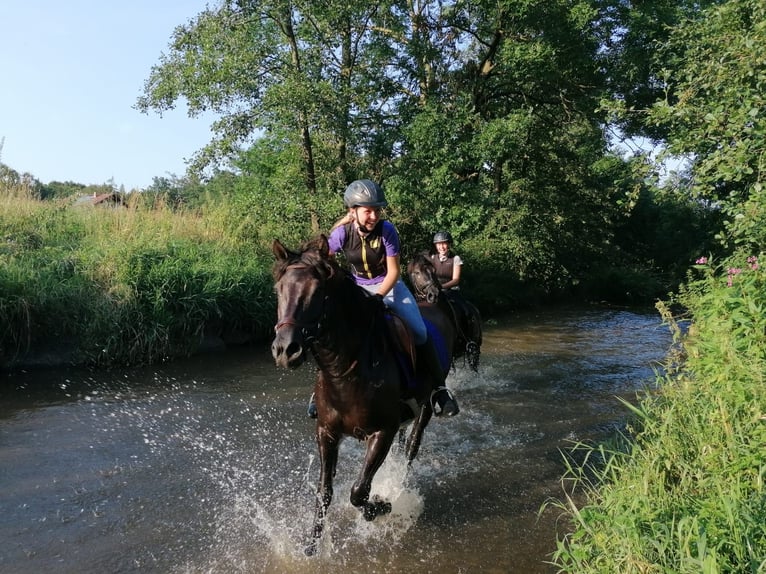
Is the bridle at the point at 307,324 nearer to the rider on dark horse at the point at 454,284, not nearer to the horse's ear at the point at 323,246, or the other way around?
the horse's ear at the point at 323,246

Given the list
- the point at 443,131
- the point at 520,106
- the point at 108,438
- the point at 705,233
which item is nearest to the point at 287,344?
the point at 108,438

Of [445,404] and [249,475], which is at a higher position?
[445,404]

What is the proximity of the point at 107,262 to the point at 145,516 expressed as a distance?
7.27 m

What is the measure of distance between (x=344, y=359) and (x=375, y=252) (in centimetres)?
103

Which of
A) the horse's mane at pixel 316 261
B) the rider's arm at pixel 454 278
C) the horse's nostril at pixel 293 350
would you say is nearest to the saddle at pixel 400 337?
the horse's mane at pixel 316 261

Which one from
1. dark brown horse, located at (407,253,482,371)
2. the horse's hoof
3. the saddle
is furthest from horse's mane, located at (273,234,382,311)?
dark brown horse, located at (407,253,482,371)

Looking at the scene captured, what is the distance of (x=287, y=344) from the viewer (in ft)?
10.1

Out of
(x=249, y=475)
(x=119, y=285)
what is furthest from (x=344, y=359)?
(x=119, y=285)

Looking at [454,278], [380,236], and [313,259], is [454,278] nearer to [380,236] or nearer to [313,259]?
[380,236]

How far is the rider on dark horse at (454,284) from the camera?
7949 mm

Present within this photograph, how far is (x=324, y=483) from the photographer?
4.21m

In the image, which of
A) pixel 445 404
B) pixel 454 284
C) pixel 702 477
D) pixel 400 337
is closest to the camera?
pixel 702 477

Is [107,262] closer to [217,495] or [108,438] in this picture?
[108,438]

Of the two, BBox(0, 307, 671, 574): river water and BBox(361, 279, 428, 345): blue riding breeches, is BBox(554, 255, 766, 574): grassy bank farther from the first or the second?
BBox(361, 279, 428, 345): blue riding breeches
